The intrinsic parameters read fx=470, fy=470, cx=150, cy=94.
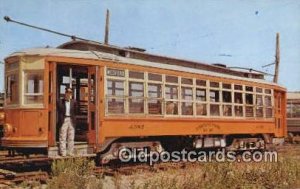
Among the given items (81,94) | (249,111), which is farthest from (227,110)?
(81,94)

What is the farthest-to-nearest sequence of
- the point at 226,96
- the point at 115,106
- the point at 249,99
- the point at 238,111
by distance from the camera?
the point at 249,99, the point at 238,111, the point at 226,96, the point at 115,106

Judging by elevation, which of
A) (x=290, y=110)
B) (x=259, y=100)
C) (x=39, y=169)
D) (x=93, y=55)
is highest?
(x=93, y=55)

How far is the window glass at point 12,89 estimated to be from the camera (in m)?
11.1

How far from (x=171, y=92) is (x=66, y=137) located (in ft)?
11.6

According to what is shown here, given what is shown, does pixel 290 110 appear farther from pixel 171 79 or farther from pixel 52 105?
pixel 52 105

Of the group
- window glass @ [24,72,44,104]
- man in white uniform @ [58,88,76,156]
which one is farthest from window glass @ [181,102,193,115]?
window glass @ [24,72,44,104]

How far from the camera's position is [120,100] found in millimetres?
11656

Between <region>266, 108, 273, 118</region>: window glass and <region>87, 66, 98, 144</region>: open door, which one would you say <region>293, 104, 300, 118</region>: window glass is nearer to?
<region>266, 108, 273, 118</region>: window glass

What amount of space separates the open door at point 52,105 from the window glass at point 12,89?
910mm

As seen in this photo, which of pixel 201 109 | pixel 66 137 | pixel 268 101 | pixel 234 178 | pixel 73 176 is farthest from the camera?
pixel 268 101

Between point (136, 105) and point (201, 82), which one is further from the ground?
point (201, 82)

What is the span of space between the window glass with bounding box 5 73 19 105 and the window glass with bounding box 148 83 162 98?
3.37 metres

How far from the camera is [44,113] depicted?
10570 millimetres

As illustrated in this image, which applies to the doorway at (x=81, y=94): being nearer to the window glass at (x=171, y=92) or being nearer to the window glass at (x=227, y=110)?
the window glass at (x=171, y=92)
